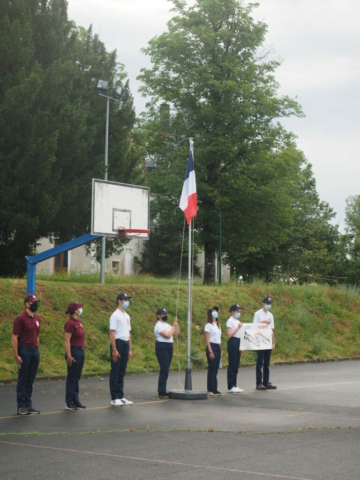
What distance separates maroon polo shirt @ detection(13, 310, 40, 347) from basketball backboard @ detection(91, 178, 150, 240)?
7.40 m

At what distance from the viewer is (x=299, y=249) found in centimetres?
6662

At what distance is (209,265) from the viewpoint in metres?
44.0

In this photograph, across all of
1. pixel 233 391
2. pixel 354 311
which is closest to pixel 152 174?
pixel 354 311

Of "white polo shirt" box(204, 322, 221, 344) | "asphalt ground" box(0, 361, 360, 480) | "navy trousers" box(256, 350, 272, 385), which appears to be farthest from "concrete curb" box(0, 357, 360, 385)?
"white polo shirt" box(204, 322, 221, 344)

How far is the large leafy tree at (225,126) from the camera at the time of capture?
4312cm

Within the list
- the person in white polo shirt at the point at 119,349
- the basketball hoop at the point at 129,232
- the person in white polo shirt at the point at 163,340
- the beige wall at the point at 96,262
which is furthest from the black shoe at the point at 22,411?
the beige wall at the point at 96,262

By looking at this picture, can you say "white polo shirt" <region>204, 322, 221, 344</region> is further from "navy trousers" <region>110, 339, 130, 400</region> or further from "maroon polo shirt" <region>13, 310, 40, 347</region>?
"maroon polo shirt" <region>13, 310, 40, 347</region>

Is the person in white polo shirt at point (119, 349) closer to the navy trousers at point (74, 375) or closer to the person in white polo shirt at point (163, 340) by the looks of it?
the navy trousers at point (74, 375)

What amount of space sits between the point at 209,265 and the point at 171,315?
14.6m

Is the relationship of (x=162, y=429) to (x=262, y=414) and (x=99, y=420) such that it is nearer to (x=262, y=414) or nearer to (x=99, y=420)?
(x=99, y=420)

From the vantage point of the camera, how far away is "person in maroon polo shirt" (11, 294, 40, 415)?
13.1m

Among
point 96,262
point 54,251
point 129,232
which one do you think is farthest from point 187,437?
point 96,262

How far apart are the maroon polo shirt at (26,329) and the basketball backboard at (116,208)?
740cm

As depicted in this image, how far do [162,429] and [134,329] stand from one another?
1562 cm
